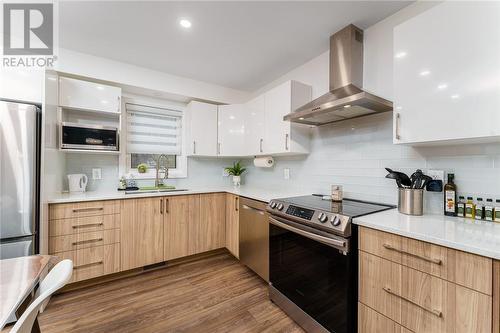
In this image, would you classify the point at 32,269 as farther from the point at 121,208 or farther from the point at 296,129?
the point at 296,129

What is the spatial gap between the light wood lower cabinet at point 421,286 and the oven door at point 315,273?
0.09 m

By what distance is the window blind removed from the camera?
2906mm

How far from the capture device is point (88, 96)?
7.57 ft

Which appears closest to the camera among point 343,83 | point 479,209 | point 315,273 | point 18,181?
point 479,209

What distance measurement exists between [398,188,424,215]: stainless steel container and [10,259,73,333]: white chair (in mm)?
1952

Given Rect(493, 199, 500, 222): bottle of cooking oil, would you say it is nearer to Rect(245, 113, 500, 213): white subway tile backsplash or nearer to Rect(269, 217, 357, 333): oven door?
Rect(245, 113, 500, 213): white subway tile backsplash

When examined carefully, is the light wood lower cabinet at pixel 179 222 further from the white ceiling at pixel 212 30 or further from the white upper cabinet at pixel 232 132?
the white ceiling at pixel 212 30

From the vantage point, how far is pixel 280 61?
2.47 m

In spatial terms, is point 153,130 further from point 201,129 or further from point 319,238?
point 319,238

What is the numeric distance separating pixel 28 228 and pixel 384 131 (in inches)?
124

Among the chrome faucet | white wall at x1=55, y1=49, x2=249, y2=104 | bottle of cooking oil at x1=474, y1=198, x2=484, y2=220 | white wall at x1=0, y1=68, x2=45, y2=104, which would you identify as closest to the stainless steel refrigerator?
white wall at x1=0, y1=68, x2=45, y2=104

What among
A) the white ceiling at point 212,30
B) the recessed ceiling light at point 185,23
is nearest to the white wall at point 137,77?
the white ceiling at point 212,30

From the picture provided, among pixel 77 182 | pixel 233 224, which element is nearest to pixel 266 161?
pixel 233 224

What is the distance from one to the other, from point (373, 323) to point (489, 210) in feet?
3.23
